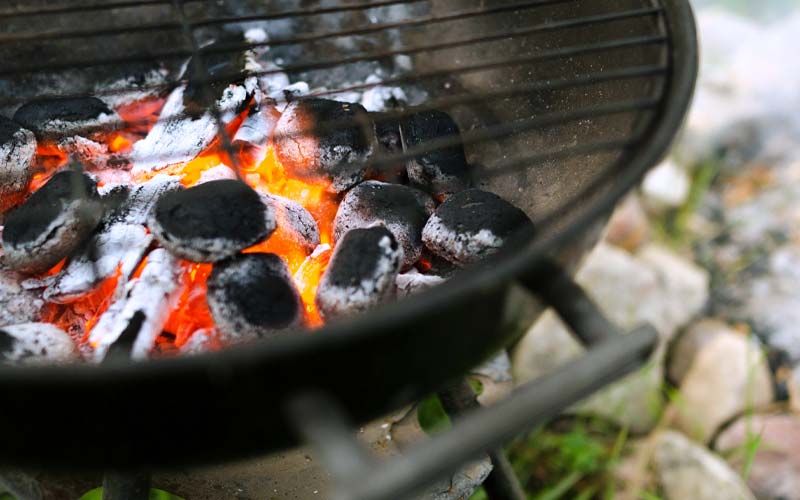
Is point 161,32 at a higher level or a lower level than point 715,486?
higher

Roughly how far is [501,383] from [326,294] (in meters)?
0.46

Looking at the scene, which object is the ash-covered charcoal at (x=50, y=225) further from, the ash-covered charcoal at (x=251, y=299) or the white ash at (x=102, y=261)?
the ash-covered charcoal at (x=251, y=299)

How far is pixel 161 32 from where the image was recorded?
1183 millimetres

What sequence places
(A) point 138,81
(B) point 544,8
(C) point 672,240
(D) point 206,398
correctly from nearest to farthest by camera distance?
1. (D) point 206,398
2. (B) point 544,8
3. (A) point 138,81
4. (C) point 672,240

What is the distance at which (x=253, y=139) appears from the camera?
0.97 m

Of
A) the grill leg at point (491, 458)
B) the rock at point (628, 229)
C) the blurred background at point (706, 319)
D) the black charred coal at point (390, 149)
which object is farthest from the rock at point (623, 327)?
the black charred coal at point (390, 149)

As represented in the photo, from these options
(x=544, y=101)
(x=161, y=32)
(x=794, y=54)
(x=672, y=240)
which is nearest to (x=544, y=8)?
(x=544, y=101)

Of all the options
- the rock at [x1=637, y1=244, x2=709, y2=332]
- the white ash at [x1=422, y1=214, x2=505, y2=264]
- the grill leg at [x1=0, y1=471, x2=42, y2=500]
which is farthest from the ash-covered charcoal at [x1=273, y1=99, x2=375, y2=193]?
the rock at [x1=637, y1=244, x2=709, y2=332]

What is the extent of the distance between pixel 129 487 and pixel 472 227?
0.50 m

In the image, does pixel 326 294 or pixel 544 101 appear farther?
pixel 544 101

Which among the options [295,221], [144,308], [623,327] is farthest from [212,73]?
[623,327]

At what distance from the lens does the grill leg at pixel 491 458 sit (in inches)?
37.8

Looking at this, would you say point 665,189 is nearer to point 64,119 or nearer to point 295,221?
point 295,221

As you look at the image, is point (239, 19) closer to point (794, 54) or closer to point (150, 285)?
point (150, 285)
